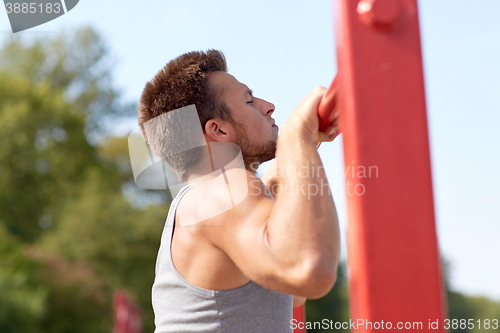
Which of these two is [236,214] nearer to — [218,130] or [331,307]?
[218,130]

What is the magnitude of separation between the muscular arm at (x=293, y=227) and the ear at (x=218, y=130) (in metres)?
0.39

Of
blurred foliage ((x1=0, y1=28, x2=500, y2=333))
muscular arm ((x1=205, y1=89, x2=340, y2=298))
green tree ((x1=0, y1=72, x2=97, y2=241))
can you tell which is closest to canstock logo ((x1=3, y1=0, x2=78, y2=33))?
muscular arm ((x1=205, y1=89, x2=340, y2=298))

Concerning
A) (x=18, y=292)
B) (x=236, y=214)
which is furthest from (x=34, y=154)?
(x=236, y=214)

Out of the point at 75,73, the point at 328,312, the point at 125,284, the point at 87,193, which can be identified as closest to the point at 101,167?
the point at 87,193

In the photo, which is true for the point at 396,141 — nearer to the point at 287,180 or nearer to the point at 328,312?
the point at 287,180

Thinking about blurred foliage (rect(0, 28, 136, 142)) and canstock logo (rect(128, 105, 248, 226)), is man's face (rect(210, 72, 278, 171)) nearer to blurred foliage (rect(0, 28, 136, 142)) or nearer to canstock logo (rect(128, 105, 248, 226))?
canstock logo (rect(128, 105, 248, 226))

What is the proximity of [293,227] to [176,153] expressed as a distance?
631mm

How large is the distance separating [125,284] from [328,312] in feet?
24.3

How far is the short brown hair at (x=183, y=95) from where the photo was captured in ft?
4.52

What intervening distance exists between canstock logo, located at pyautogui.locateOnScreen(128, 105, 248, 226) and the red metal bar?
61 cm

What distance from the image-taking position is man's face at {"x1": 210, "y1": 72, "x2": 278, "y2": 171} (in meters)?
1.35

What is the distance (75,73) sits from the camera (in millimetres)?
19422

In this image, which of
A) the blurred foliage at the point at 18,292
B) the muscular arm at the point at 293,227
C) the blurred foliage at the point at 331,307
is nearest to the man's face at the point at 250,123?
the muscular arm at the point at 293,227

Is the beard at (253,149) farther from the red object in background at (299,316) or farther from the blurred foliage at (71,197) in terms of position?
the blurred foliage at (71,197)
